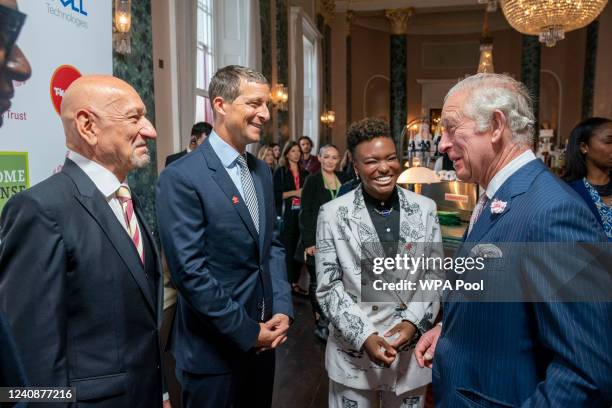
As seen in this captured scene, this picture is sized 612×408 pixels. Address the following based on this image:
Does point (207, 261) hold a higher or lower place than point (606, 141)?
lower

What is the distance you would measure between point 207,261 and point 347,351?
64 centimetres

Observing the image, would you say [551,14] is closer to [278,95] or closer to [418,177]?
[418,177]

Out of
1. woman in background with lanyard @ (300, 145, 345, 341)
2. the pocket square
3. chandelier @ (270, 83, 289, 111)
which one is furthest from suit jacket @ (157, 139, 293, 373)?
chandelier @ (270, 83, 289, 111)

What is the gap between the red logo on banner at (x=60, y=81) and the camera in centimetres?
224

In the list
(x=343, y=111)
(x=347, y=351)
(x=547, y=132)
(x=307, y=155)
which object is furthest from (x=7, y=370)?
(x=343, y=111)

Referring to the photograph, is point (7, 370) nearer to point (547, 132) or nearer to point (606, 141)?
point (606, 141)

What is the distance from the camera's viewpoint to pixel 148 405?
1.34 metres

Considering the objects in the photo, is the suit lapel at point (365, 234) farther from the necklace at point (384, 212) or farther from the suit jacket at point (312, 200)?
the suit jacket at point (312, 200)

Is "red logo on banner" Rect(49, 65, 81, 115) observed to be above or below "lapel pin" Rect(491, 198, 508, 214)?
above

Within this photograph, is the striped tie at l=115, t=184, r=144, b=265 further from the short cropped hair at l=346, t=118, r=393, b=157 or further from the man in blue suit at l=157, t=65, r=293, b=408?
the short cropped hair at l=346, t=118, r=393, b=157

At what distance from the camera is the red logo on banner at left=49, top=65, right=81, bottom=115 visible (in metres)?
2.24

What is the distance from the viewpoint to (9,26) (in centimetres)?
200

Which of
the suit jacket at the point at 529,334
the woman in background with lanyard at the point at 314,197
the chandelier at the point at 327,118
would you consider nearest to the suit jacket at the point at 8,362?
the suit jacket at the point at 529,334

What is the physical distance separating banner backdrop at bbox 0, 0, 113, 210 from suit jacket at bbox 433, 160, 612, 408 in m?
1.88
